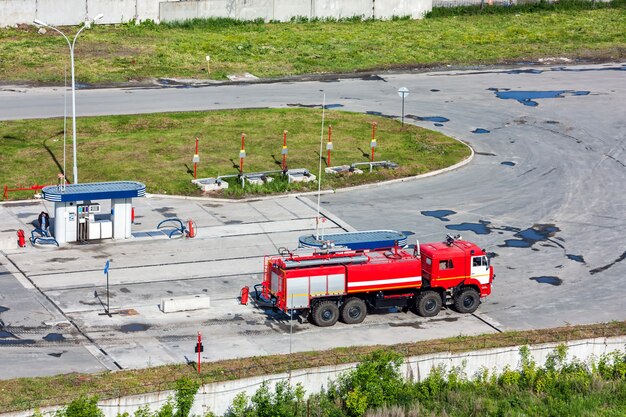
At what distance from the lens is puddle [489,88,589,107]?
259 ft

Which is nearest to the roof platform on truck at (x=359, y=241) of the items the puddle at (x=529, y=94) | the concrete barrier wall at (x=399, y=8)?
the puddle at (x=529, y=94)

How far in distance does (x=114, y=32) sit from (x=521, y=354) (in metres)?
58.2

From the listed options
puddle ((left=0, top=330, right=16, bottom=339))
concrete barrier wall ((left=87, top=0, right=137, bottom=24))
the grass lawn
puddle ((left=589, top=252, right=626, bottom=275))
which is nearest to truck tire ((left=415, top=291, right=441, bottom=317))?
puddle ((left=589, top=252, right=626, bottom=275))

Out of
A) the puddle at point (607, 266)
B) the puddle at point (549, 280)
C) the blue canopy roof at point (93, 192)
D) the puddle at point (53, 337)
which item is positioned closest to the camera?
the puddle at point (53, 337)

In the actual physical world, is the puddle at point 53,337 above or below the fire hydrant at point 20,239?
below

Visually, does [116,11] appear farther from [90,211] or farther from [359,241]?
[359,241]

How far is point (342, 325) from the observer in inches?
1667

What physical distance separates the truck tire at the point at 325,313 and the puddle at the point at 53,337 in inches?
361

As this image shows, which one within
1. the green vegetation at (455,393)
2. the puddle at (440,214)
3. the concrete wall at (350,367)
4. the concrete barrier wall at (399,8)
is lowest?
the green vegetation at (455,393)

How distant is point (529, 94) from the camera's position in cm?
8038

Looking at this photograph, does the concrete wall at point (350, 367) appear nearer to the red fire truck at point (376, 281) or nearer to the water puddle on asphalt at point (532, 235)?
the red fire truck at point (376, 281)

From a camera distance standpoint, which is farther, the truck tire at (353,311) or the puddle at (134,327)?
the truck tire at (353,311)

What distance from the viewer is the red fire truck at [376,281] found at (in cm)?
4116

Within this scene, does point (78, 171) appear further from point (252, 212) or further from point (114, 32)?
point (114, 32)
